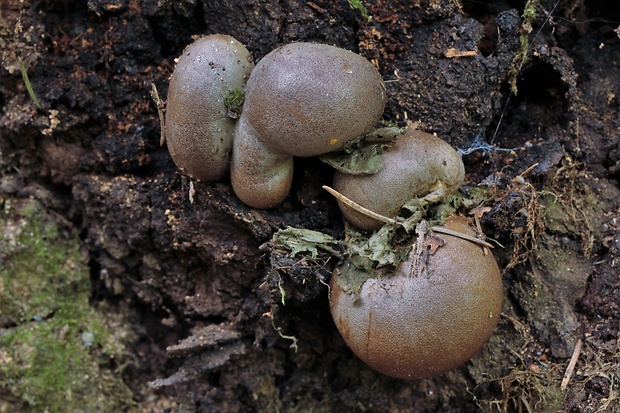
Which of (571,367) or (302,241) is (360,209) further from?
(571,367)

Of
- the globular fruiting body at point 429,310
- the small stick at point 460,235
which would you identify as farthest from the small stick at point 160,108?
the small stick at point 460,235

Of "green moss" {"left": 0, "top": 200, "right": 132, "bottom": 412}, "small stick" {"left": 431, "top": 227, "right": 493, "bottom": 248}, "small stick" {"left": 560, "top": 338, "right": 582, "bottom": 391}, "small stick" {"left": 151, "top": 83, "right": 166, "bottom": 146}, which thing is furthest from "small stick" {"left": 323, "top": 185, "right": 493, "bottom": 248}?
"green moss" {"left": 0, "top": 200, "right": 132, "bottom": 412}

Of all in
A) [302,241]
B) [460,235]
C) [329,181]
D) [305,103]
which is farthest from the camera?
[329,181]

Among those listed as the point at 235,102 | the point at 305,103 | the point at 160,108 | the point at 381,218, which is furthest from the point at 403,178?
the point at 160,108

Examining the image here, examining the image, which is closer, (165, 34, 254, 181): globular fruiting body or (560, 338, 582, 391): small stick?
(165, 34, 254, 181): globular fruiting body

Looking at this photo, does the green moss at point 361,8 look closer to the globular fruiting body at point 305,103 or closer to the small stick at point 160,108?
the globular fruiting body at point 305,103

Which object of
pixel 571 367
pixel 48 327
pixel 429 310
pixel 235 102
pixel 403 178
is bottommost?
pixel 48 327

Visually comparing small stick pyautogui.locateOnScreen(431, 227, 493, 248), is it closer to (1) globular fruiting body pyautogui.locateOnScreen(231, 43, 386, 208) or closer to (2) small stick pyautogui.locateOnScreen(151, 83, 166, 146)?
(1) globular fruiting body pyautogui.locateOnScreen(231, 43, 386, 208)
